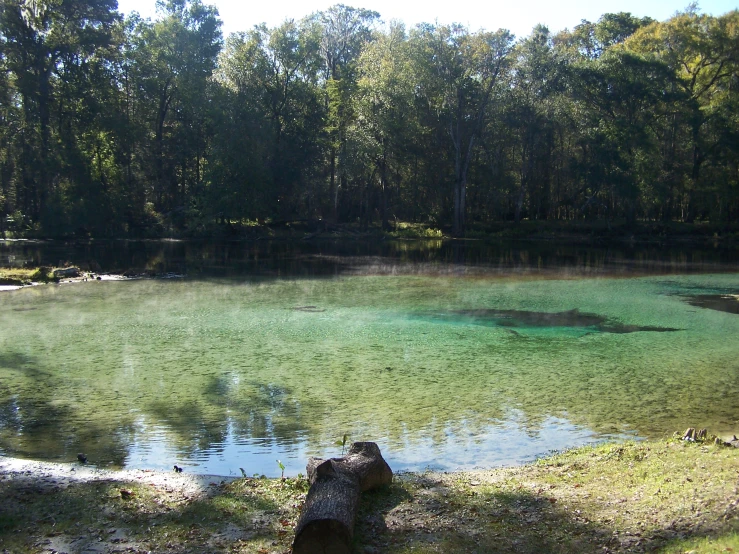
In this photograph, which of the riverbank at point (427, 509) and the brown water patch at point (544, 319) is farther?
the brown water patch at point (544, 319)

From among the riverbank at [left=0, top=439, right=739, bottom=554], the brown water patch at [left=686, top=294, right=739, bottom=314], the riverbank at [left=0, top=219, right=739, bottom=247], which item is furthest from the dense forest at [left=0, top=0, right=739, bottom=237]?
the riverbank at [left=0, top=439, right=739, bottom=554]

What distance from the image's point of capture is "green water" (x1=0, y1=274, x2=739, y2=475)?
304 inches

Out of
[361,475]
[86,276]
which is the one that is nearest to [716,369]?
[361,475]

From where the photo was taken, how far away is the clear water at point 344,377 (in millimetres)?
7727

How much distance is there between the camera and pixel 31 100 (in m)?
44.4

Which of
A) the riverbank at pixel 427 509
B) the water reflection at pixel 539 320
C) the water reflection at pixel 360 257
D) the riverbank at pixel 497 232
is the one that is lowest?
the riverbank at pixel 427 509

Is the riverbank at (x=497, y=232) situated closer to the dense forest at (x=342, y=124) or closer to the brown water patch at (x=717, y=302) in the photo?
the dense forest at (x=342, y=124)

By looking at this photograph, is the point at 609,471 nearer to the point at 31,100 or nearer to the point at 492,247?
the point at 492,247

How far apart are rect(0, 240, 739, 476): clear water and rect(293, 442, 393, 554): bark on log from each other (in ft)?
4.40

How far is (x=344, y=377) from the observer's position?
1051 cm

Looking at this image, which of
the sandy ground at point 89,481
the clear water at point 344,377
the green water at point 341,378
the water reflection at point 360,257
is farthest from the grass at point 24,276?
the sandy ground at point 89,481

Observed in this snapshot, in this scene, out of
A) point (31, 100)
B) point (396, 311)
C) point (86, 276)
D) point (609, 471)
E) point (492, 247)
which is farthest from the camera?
point (31, 100)

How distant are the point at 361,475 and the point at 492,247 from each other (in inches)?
1361

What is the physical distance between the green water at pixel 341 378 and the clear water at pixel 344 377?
0.12 feet
